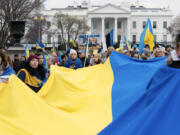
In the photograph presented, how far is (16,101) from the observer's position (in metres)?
4.42

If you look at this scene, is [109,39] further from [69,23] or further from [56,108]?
[69,23]

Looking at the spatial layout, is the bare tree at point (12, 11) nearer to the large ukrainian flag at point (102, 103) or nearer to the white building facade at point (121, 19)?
the large ukrainian flag at point (102, 103)

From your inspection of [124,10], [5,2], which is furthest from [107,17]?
[5,2]

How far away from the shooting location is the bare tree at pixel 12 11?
32.3 m

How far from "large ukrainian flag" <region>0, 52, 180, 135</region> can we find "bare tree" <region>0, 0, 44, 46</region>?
2588 cm

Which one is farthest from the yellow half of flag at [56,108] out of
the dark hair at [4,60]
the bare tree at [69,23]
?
the bare tree at [69,23]

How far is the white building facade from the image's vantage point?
95250mm

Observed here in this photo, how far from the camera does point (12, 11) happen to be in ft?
106

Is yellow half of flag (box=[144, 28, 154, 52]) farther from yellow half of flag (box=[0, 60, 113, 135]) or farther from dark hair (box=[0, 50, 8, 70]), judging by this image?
dark hair (box=[0, 50, 8, 70])

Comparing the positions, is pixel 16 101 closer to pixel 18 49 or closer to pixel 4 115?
pixel 4 115

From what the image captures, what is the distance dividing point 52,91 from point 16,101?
247 centimetres

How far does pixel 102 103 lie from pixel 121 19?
9501 centimetres

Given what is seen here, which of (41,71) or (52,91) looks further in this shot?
(41,71)

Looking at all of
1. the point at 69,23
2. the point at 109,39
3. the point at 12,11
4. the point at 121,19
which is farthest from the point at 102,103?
the point at 121,19
